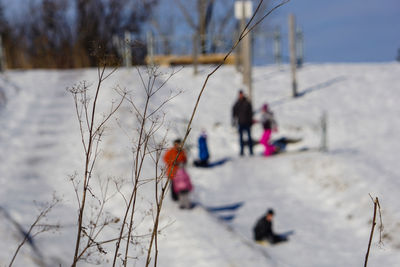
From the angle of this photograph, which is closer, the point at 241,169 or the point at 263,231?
the point at 263,231

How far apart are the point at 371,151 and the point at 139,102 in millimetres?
6134

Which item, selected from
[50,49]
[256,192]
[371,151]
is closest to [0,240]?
[256,192]

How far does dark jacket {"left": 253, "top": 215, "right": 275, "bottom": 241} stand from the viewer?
25.0 feet

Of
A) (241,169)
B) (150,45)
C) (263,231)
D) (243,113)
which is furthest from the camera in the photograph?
(150,45)

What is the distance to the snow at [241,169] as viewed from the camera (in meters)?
6.39

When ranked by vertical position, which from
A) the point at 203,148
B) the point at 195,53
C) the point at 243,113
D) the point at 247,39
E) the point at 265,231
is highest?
the point at 247,39

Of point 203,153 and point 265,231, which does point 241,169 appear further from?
point 265,231

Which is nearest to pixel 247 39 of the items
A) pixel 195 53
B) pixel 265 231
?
pixel 195 53

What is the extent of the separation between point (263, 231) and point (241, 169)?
13.0 feet

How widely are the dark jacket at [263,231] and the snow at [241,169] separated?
18cm

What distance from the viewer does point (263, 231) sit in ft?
25.0

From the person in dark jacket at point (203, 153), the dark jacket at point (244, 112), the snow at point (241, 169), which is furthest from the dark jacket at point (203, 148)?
the dark jacket at point (244, 112)

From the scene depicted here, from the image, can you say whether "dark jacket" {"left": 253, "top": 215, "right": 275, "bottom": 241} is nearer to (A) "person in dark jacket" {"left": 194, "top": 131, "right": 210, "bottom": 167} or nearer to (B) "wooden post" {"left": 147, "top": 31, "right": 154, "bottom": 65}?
(A) "person in dark jacket" {"left": 194, "top": 131, "right": 210, "bottom": 167}

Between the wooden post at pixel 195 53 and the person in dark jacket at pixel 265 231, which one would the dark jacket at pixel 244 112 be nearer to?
the person in dark jacket at pixel 265 231
